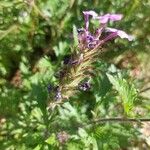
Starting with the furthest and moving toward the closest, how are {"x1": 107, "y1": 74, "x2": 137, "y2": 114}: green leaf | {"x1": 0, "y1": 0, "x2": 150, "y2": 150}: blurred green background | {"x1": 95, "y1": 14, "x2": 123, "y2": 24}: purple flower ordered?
{"x1": 0, "y1": 0, "x2": 150, "y2": 150}: blurred green background
{"x1": 107, "y1": 74, "x2": 137, "y2": 114}: green leaf
{"x1": 95, "y1": 14, "x2": 123, "y2": 24}: purple flower

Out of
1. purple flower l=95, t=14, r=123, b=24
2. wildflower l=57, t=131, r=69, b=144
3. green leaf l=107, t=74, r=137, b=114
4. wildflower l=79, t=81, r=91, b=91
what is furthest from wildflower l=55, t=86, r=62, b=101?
purple flower l=95, t=14, r=123, b=24

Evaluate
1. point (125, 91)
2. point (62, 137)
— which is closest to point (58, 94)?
point (125, 91)

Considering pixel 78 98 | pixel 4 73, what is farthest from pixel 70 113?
pixel 4 73

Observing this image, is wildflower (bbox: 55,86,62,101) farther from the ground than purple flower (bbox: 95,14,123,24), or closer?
closer

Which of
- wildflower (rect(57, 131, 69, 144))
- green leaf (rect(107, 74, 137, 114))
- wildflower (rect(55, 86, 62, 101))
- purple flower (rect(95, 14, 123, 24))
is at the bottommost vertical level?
wildflower (rect(57, 131, 69, 144))

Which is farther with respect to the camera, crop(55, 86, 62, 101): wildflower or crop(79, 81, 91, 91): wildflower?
crop(79, 81, 91, 91): wildflower

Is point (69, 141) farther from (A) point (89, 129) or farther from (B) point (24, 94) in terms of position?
(B) point (24, 94)

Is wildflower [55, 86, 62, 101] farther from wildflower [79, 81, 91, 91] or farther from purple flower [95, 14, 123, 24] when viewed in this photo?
purple flower [95, 14, 123, 24]
